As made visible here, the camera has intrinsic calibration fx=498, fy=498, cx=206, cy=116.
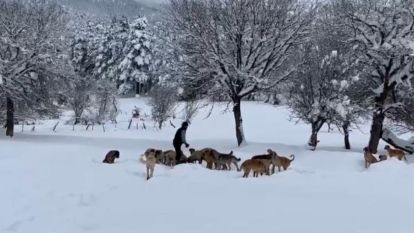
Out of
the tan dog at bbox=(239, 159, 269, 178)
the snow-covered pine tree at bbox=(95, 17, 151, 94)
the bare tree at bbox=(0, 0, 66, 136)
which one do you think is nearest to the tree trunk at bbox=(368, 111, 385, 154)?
the tan dog at bbox=(239, 159, 269, 178)

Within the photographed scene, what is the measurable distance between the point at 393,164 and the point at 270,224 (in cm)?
779

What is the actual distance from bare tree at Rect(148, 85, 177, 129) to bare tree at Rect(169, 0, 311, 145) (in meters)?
19.4

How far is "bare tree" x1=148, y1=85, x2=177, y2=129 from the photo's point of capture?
4332 centimetres

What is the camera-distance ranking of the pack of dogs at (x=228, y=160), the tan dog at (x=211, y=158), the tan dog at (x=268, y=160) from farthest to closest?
the tan dog at (x=211, y=158) → the tan dog at (x=268, y=160) → the pack of dogs at (x=228, y=160)

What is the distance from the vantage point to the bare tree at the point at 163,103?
43322mm

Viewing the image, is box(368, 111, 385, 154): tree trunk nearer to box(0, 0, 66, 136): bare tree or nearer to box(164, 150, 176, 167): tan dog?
box(164, 150, 176, 167): tan dog

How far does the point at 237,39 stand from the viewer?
22812 millimetres

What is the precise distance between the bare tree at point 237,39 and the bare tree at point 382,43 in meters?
2.82

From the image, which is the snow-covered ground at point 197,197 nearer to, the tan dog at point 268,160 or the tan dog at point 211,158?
the tan dog at point 268,160

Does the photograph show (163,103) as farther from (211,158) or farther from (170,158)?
(211,158)

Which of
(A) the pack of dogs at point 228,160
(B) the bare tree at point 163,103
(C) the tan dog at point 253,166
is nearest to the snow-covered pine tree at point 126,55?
(B) the bare tree at point 163,103

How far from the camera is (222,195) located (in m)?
12.0

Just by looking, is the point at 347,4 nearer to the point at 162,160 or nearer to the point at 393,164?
the point at 393,164

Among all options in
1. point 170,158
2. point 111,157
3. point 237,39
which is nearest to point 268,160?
point 170,158
